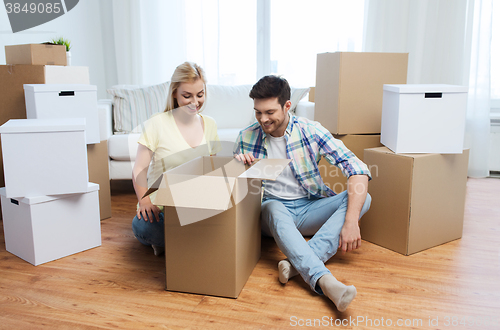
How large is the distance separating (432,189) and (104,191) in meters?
1.57

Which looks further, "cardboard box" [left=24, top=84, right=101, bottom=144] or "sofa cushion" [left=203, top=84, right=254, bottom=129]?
"sofa cushion" [left=203, top=84, right=254, bottom=129]

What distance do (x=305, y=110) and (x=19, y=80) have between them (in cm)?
163

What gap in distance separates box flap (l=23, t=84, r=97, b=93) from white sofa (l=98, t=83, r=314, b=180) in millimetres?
275

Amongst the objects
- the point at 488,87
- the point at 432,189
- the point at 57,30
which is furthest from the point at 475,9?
the point at 57,30

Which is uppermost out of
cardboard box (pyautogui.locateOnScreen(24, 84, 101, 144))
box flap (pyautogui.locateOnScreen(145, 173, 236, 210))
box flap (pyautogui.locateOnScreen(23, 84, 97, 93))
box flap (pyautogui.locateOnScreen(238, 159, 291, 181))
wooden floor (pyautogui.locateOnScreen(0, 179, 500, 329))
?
box flap (pyautogui.locateOnScreen(23, 84, 97, 93))

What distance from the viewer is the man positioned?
1463 mm

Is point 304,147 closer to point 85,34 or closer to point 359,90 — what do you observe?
point 359,90

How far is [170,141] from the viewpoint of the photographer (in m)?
1.67

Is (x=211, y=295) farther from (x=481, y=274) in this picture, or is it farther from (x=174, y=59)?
(x=174, y=59)

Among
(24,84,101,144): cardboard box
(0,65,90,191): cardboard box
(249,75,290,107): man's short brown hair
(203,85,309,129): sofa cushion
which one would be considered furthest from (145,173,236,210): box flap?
(203,85,309,129): sofa cushion

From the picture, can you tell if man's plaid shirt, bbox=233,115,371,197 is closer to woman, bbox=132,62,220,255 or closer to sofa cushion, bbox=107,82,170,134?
woman, bbox=132,62,220,255

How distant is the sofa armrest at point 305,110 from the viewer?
271 cm

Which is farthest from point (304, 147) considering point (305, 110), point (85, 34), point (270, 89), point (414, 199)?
point (85, 34)

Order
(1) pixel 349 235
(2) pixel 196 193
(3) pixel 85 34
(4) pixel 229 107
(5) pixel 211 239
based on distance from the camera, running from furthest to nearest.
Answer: (3) pixel 85 34, (4) pixel 229 107, (1) pixel 349 235, (5) pixel 211 239, (2) pixel 196 193
